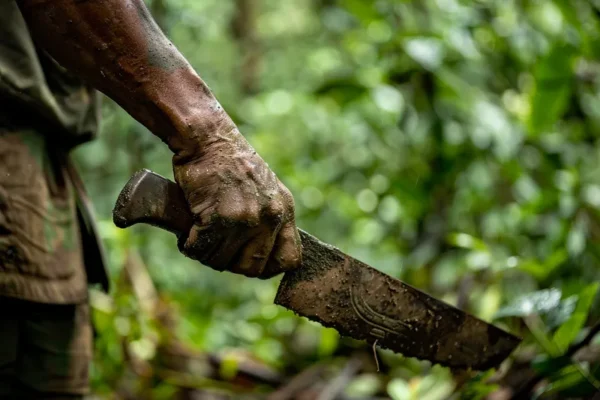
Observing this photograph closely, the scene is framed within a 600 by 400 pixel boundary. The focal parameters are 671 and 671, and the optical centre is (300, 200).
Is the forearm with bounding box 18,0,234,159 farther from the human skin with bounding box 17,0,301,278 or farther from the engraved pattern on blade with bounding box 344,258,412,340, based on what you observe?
the engraved pattern on blade with bounding box 344,258,412,340

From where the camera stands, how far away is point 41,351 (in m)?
1.20

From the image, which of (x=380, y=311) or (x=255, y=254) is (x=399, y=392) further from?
(x=255, y=254)

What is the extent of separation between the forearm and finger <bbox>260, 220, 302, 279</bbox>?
0.18m

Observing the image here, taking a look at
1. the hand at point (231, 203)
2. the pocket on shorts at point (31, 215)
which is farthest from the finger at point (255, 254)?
the pocket on shorts at point (31, 215)

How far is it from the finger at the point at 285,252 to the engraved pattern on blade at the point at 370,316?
15 centimetres

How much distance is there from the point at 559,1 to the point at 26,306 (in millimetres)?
1861

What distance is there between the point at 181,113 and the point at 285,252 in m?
0.27

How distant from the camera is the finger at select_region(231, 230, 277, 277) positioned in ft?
3.28

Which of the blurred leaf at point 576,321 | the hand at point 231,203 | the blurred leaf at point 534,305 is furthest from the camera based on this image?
the blurred leaf at point 534,305

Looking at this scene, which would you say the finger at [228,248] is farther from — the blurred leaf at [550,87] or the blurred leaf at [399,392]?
the blurred leaf at [550,87]

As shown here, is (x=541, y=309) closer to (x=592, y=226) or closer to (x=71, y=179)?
(x=592, y=226)

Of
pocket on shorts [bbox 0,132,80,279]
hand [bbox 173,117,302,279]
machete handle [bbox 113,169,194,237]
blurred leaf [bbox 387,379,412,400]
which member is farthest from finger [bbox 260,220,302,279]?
blurred leaf [bbox 387,379,412,400]

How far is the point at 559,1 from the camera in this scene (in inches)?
85.8

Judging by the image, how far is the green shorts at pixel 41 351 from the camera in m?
1.15
